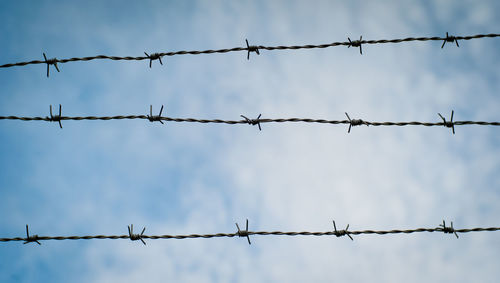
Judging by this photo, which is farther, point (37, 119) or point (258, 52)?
point (258, 52)

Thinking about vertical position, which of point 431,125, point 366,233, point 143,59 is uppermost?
point 143,59

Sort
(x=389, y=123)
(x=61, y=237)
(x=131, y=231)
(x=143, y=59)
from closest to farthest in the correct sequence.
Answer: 1. (x=61, y=237)
2. (x=131, y=231)
3. (x=389, y=123)
4. (x=143, y=59)

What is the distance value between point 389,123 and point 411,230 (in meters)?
0.72

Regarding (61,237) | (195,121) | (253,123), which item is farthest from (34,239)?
(253,123)

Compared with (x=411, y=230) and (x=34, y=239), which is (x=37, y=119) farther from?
(x=411, y=230)

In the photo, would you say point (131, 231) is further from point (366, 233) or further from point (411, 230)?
point (411, 230)

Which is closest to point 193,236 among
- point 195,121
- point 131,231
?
point 131,231

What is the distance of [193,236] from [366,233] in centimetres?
107

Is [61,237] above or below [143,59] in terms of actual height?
below

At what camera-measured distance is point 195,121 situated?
2.86m

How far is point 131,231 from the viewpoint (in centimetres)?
276

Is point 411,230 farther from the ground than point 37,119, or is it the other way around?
point 37,119

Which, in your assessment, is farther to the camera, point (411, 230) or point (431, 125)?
point (431, 125)

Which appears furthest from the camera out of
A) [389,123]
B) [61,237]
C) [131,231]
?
[389,123]
